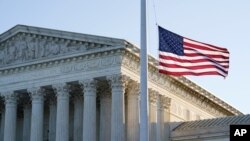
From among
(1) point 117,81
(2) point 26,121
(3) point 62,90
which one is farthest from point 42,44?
(1) point 117,81

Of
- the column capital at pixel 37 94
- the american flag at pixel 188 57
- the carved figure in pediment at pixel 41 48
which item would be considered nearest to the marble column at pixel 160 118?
the column capital at pixel 37 94

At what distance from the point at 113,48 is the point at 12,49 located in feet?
40.1

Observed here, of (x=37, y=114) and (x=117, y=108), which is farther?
(x=37, y=114)

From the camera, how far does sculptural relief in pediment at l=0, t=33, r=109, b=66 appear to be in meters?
44.2

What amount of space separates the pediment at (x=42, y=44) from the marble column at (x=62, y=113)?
3.21 m

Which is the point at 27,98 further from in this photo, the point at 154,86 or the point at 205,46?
the point at 205,46

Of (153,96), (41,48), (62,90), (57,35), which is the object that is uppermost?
(57,35)

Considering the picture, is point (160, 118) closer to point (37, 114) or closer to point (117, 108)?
point (117, 108)

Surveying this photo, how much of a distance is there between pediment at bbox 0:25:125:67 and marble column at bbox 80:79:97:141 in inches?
121

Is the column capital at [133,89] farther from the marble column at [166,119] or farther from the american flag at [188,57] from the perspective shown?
the american flag at [188,57]

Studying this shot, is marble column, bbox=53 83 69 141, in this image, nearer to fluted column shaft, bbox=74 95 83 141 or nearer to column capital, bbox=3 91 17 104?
fluted column shaft, bbox=74 95 83 141

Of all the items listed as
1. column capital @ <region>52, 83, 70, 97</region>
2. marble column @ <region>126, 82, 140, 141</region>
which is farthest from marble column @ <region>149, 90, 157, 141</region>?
column capital @ <region>52, 83, 70, 97</region>

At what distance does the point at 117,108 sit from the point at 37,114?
28.0ft

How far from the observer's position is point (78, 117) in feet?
150
